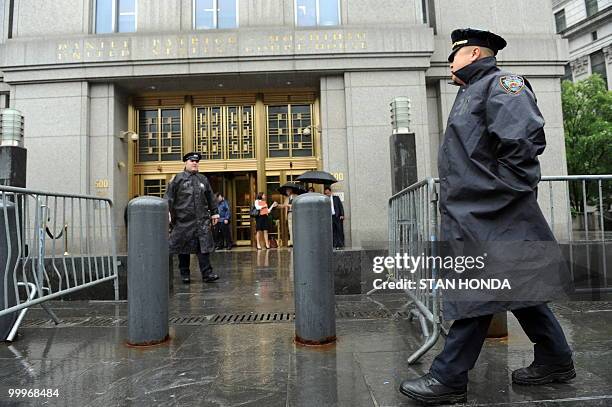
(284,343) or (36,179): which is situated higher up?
(36,179)

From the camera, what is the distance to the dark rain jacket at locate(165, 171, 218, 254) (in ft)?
22.2

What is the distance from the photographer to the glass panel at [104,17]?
1407 centimetres

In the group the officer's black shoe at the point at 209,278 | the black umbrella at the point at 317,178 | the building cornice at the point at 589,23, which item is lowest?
the officer's black shoe at the point at 209,278

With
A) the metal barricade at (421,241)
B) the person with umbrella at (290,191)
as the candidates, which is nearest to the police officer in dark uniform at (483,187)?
the metal barricade at (421,241)

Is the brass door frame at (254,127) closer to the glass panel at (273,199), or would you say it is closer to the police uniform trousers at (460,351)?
the glass panel at (273,199)

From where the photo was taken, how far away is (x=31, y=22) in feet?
45.4

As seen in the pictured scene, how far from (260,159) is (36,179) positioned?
6.88 metres

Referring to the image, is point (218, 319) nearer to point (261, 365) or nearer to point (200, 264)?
point (261, 365)

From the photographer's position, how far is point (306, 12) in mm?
14125

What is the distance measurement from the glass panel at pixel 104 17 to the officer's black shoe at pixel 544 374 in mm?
15214

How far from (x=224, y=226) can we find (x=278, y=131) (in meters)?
3.80

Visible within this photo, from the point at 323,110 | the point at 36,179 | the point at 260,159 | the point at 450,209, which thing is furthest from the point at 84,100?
the point at 450,209

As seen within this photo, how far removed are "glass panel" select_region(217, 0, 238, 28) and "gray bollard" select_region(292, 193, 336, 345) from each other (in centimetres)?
1220

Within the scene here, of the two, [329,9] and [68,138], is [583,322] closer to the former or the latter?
[329,9]
